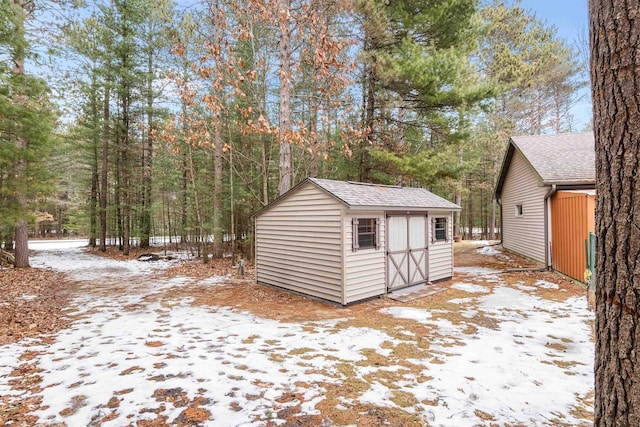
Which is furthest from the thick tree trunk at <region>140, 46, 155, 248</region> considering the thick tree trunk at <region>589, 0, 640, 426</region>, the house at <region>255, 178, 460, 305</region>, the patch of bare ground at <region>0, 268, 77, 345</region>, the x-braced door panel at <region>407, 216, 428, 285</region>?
the thick tree trunk at <region>589, 0, 640, 426</region>

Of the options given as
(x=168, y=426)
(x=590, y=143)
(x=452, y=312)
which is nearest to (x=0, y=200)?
(x=168, y=426)

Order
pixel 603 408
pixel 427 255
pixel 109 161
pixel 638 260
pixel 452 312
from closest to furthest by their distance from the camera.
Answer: pixel 638 260
pixel 603 408
pixel 452 312
pixel 427 255
pixel 109 161

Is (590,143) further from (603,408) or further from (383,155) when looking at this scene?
(603,408)

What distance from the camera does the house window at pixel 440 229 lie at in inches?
375

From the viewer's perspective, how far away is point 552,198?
10.3m

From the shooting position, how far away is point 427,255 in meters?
9.16

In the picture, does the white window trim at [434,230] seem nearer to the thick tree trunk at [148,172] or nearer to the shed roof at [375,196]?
the shed roof at [375,196]

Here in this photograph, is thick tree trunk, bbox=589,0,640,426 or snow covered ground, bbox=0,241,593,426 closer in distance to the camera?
thick tree trunk, bbox=589,0,640,426

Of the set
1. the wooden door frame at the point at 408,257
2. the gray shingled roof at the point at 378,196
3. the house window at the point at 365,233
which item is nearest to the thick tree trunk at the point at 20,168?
the gray shingled roof at the point at 378,196

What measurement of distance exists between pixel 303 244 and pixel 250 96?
7736mm

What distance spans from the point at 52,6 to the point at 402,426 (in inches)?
565

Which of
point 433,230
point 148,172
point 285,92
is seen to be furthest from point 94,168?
point 433,230

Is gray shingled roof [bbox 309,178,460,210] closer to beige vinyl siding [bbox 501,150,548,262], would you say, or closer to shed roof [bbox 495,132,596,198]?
shed roof [bbox 495,132,596,198]

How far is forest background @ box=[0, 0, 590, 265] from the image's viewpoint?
28.3 feet
